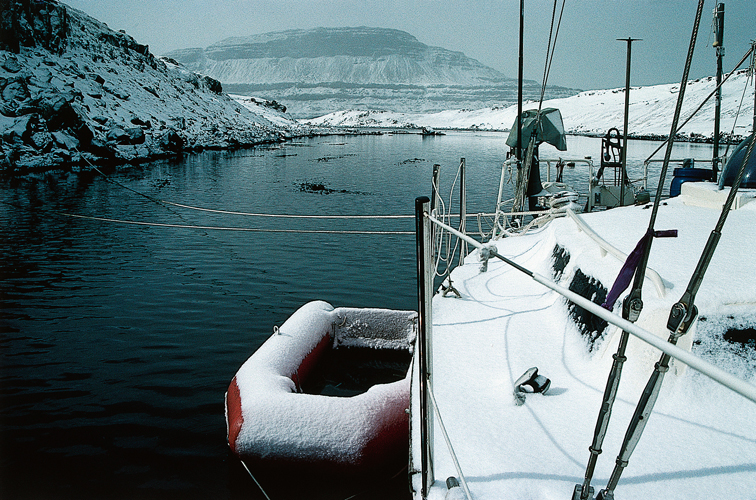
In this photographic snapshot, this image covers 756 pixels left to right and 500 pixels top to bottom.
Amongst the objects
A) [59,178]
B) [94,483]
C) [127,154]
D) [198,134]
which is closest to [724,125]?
[198,134]

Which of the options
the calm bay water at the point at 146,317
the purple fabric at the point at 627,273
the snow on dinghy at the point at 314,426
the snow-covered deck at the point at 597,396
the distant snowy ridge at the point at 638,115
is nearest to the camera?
the purple fabric at the point at 627,273

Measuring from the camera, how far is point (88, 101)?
146 feet

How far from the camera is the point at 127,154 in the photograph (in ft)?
126

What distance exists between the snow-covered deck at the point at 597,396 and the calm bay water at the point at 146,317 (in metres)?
1.76

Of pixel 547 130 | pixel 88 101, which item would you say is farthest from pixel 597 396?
pixel 88 101

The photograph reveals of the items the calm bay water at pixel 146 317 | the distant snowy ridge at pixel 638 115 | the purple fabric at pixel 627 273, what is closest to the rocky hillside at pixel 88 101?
the calm bay water at pixel 146 317

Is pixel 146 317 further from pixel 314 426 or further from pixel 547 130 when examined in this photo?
pixel 547 130

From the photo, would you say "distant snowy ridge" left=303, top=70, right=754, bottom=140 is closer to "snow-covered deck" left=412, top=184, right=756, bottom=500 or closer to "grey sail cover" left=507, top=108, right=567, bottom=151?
"grey sail cover" left=507, top=108, right=567, bottom=151

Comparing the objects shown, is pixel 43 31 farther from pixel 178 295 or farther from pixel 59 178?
pixel 178 295

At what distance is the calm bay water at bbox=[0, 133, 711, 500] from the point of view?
18.0 ft

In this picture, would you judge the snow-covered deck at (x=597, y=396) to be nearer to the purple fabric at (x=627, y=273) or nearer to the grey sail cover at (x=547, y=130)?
the purple fabric at (x=627, y=273)

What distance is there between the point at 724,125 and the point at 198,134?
7212cm

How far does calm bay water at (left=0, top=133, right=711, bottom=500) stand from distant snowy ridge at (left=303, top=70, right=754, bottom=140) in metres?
30.5

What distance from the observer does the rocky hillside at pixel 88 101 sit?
34094 mm
